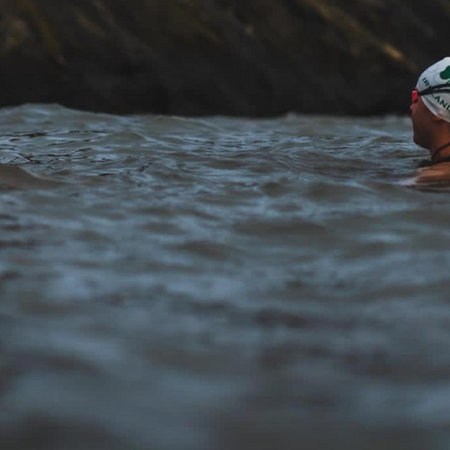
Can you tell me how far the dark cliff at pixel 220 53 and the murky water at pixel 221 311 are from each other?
730 centimetres

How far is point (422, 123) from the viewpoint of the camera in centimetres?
703

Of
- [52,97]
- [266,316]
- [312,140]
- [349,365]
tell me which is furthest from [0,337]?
[52,97]

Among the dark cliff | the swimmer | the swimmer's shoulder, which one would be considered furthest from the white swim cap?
the dark cliff

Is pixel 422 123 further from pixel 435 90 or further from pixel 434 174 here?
pixel 434 174

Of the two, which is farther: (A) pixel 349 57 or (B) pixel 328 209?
(A) pixel 349 57

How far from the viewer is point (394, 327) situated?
10.2 ft

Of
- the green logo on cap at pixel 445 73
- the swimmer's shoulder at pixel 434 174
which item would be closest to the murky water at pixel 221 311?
the swimmer's shoulder at pixel 434 174

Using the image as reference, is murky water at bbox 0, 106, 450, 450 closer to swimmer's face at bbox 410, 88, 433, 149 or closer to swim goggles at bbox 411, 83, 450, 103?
swimmer's face at bbox 410, 88, 433, 149

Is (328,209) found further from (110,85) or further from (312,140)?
(110,85)

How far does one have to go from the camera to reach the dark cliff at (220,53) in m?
13.2

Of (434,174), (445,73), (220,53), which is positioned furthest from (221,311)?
(220,53)

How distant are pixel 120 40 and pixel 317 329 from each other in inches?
427

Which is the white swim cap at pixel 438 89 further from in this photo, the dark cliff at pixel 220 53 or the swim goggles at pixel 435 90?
the dark cliff at pixel 220 53

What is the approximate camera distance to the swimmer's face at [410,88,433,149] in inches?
276
